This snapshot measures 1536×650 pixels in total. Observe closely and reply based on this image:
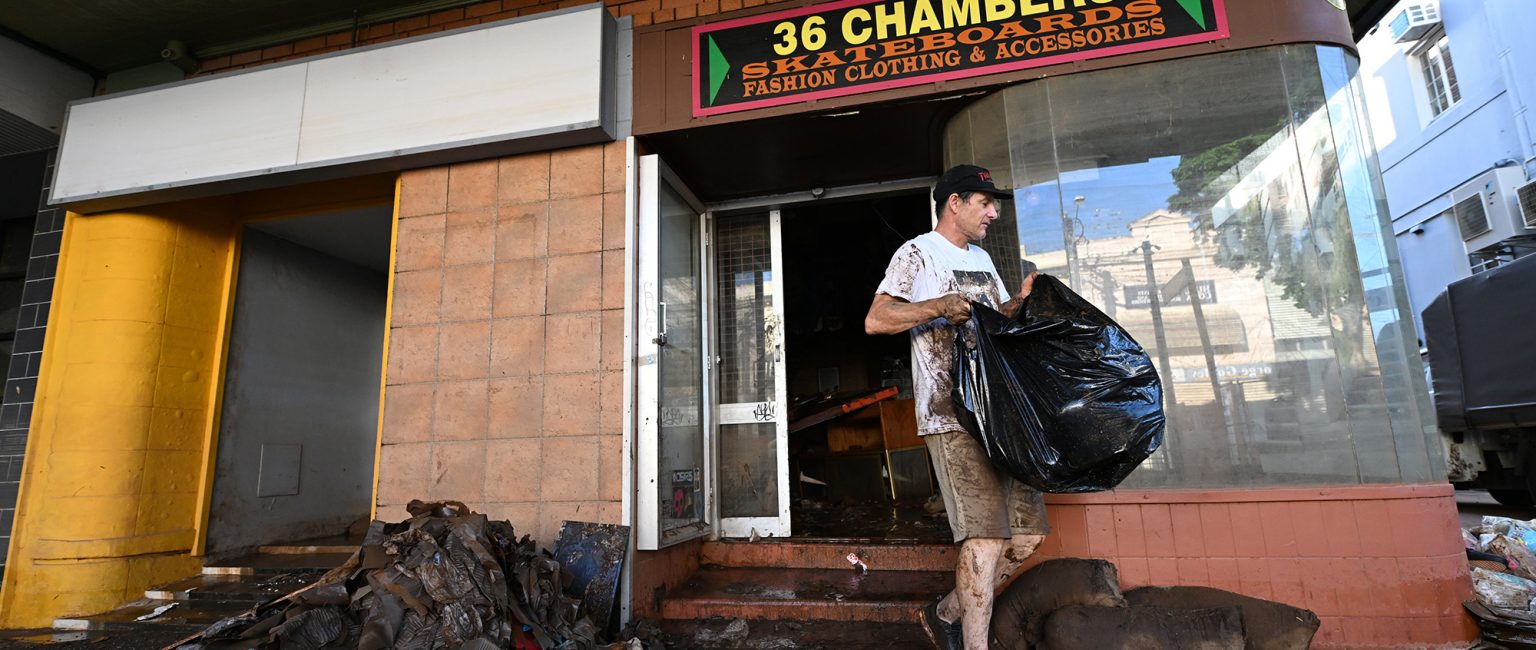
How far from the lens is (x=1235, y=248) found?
311 cm

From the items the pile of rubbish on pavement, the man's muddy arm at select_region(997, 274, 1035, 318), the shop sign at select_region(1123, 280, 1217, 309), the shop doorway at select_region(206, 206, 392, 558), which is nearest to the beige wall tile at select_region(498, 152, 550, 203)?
the shop doorway at select_region(206, 206, 392, 558)

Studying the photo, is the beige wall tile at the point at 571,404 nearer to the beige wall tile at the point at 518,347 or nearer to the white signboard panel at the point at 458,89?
the beige wall tile at the point at 518,347

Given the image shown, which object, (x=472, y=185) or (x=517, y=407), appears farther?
(x=472, y=185)

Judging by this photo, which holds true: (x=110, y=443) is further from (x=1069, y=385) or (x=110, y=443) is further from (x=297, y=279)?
(x=1069, y=385)

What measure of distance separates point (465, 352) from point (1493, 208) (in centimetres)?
1248

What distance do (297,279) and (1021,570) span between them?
5365mm

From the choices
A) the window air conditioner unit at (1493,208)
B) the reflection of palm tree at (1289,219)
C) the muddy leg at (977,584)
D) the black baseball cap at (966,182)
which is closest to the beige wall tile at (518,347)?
the black baseball cap at (966,182)

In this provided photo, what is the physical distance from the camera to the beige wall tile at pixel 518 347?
3.62 meters

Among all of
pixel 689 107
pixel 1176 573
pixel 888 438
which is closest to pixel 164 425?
pixel 689 107

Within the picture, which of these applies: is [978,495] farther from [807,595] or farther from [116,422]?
[116,422]

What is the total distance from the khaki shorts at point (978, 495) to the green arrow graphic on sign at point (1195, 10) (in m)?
2.31

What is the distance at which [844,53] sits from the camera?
3549 mm

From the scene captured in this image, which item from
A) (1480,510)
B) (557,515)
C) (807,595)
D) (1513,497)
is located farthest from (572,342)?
(1513,497)

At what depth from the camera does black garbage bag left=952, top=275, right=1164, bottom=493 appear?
225 centimetres
